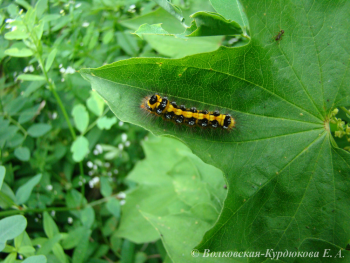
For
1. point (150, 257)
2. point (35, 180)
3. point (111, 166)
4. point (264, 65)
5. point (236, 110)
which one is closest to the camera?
point (264, 65)

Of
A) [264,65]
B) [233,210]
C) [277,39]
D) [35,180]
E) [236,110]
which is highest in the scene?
[277,39]

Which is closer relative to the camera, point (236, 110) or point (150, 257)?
point (236, 110)

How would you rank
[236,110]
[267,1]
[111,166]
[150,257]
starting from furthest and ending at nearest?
1. [111,166]
2. [150,257]
3. [236,110]
4. [267,1]

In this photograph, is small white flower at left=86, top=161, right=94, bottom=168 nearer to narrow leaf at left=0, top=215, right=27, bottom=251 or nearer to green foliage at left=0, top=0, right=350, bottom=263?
green foliage at left=0, top=0, right=350, bottom=263

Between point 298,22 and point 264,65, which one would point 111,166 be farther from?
point 298,22

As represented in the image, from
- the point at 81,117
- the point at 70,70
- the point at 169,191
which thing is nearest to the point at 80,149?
the point at 81,117

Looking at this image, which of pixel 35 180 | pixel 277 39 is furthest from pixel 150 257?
pixel 277 39

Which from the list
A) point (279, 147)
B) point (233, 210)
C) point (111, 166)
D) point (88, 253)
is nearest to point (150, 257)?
point (88, 253)

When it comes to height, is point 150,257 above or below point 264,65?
below

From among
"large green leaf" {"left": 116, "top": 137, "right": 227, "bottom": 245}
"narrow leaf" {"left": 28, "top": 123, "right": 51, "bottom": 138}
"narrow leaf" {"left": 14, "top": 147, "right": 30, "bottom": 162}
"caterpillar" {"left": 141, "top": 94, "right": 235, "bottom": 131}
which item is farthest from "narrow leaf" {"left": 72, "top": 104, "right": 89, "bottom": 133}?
"caterpillar" {"left": 141, "top": 94, "right": 235, "bottom": 131}
